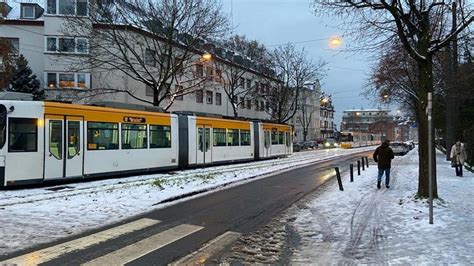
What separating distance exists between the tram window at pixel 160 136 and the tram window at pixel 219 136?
500cm

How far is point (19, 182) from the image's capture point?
1688 cm

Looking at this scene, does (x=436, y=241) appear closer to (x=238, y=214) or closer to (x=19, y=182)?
(x=238, y=214)

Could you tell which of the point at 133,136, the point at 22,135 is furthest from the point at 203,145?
the point at 22,135

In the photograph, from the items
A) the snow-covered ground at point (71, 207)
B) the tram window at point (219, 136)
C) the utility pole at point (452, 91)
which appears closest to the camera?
the snow-covered ground at point (71, 207)

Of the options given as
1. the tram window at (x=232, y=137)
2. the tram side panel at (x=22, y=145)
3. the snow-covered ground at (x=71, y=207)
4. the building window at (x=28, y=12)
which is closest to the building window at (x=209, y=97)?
the building window at (x=28, y=12)

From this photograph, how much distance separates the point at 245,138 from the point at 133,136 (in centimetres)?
1301

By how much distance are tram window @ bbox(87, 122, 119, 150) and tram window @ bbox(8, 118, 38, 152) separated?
2.47m

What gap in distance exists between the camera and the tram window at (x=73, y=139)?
18422 millimetres

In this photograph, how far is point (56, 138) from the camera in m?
17.9

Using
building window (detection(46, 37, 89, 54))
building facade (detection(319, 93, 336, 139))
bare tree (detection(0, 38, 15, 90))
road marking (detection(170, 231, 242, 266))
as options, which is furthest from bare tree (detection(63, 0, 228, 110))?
building facade (detection(319, 93, 336, 139))

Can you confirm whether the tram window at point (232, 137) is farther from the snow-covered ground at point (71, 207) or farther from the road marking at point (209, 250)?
the road marking at point (209, 250)

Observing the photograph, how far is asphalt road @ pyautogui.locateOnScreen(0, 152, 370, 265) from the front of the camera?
25.9 feet

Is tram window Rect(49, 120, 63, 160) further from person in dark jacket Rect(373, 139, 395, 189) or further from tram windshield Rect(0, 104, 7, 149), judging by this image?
person in dark jacket Rect(373, 139, 395, 189)

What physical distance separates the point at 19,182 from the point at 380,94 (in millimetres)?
25786
